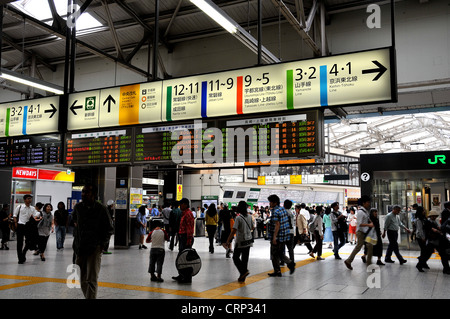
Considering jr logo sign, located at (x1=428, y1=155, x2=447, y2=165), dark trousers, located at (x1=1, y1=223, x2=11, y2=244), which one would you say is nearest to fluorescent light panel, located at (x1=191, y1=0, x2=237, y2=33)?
jr logo sign, located at (x1=428, y1=155, x2=447, y2=165)

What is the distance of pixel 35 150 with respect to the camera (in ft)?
26.3

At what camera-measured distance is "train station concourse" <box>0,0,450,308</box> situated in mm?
5484

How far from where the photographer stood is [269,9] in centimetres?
1032

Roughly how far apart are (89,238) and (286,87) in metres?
3.15

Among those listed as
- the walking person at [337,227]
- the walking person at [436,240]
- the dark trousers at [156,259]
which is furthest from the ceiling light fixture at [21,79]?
the walking person at [436,240]

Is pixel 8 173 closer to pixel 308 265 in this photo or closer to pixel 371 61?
pixel 308 265

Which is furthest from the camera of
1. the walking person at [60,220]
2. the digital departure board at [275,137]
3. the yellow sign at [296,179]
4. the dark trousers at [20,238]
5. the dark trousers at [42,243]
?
the yellow sign at [296,179]

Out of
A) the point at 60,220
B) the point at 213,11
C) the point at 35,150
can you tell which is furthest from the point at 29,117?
the point at 60,220

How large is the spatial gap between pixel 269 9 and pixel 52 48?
269 inches

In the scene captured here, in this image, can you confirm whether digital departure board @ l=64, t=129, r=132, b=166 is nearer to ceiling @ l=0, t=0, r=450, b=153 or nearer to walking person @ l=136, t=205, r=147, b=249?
ceiling @ l=0, t=0, r=450, b=153

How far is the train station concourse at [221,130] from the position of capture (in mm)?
5484

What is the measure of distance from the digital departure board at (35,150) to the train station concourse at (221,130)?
31 millimetres

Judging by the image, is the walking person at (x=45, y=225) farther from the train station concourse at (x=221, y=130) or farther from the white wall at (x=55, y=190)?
the white wall at (x=55, y=190)

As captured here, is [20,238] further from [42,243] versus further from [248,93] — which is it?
[248,93]
